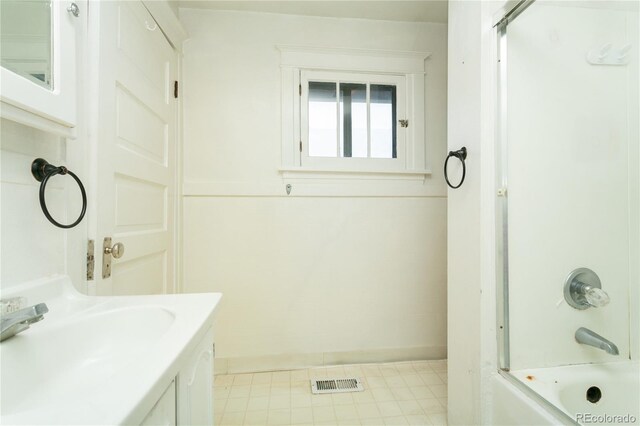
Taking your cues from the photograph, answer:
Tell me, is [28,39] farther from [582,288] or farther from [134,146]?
[582,288]

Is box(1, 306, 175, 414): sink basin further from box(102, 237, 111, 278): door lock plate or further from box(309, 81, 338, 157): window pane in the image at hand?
box(309, 81, 338, 157): window pane

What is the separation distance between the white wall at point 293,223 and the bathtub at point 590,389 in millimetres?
887

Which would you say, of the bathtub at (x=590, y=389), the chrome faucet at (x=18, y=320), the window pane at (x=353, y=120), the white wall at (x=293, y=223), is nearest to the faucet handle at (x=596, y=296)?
the bathtub at (x=590, y=389)

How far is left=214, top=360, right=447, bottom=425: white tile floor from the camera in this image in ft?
4.56

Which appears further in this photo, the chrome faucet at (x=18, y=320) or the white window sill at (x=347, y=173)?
the white window sill at (x=347, y=173)

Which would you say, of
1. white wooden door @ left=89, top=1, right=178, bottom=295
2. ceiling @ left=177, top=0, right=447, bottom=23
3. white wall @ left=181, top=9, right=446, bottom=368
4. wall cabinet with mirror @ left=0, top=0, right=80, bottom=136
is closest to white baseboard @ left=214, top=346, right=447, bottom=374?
white wall @ left=181, top=9, right=446, bottom=368

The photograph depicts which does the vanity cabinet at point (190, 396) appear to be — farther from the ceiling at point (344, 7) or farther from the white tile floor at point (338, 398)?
the ceiling at point (344, 7)

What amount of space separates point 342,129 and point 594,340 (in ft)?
5.40

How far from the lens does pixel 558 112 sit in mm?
1136

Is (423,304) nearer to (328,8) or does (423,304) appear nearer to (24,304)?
(24,304)

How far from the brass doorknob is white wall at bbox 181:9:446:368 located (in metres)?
0.72

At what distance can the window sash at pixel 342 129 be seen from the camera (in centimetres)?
184

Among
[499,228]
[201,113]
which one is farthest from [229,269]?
[499,228]

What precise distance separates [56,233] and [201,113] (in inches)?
46.8
